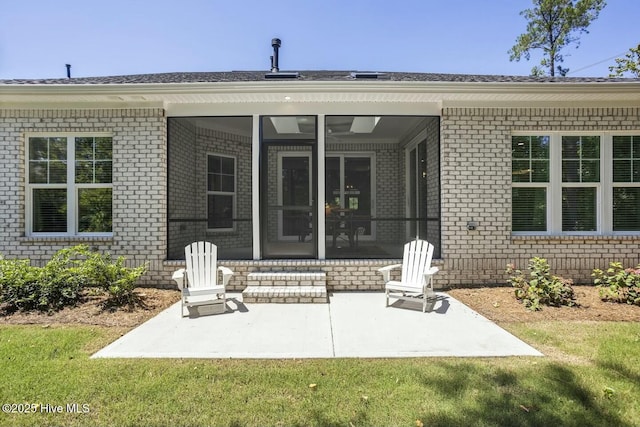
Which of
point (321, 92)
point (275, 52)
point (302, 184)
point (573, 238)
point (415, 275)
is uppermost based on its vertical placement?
point (275, 52)

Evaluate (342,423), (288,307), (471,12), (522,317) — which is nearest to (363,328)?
(288,307)

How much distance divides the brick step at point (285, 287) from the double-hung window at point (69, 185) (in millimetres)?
3002

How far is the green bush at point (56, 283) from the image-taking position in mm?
4680

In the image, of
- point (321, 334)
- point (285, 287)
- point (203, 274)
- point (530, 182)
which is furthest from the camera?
point (530, 182)

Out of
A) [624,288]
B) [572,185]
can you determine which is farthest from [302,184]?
[624,288]

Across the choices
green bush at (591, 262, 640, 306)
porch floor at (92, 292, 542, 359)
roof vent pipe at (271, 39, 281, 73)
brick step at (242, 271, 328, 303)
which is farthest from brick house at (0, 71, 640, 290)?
roof vent pipe at (271, 39, 281, 73)

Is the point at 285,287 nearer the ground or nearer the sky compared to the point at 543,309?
nearer the sky

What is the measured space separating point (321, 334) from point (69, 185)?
5.44m

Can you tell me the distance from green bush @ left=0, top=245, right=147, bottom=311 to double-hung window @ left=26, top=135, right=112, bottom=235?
124 centimetres

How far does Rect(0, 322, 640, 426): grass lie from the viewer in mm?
2312

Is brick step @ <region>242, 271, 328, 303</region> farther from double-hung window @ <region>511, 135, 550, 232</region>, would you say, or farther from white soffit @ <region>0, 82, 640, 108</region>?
double-hung window @ <region>511, 135, 550, 232</region>

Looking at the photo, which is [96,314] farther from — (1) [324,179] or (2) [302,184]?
(2) [302,184]

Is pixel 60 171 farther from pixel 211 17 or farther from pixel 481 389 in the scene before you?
pixel 481 389

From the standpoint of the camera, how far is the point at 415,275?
519 cm
